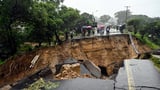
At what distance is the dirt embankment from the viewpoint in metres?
21.8

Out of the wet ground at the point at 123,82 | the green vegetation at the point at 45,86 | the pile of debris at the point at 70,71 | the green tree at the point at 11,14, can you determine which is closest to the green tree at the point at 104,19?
the green tree at the point at 11,14

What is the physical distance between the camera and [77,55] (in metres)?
29.4

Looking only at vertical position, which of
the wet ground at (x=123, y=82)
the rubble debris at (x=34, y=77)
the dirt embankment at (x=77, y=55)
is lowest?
the dirt embankment at (x=77, y=55)

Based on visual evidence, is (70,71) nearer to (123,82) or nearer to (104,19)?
(123,82)

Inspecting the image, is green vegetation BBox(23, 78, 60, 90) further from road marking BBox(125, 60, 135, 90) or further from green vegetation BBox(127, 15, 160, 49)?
green vegetation BBox(127, 15, 160, 49)

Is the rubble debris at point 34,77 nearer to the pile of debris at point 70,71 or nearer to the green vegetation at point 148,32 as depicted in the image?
the pile of debris at point 70,71

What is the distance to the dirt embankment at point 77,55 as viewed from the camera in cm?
2181

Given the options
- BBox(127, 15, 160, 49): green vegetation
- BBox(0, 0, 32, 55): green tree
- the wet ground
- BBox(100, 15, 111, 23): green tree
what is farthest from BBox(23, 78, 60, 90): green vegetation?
BBox(100, 15, 111, 23): green tree

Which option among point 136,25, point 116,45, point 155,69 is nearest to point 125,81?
point 155,69

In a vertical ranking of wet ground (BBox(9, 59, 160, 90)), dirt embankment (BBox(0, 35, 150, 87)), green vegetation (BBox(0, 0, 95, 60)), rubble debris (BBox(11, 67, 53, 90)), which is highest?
green vegetation (BBox(0, 0, 95, 60))

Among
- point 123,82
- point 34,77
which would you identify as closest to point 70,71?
point 34,77

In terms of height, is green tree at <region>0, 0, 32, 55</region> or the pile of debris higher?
green tree at <region>0, 0, 32, 55</region>

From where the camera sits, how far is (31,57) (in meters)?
24.1

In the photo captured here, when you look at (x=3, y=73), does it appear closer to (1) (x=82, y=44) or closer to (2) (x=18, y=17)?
(2) (x=18, y=17)
